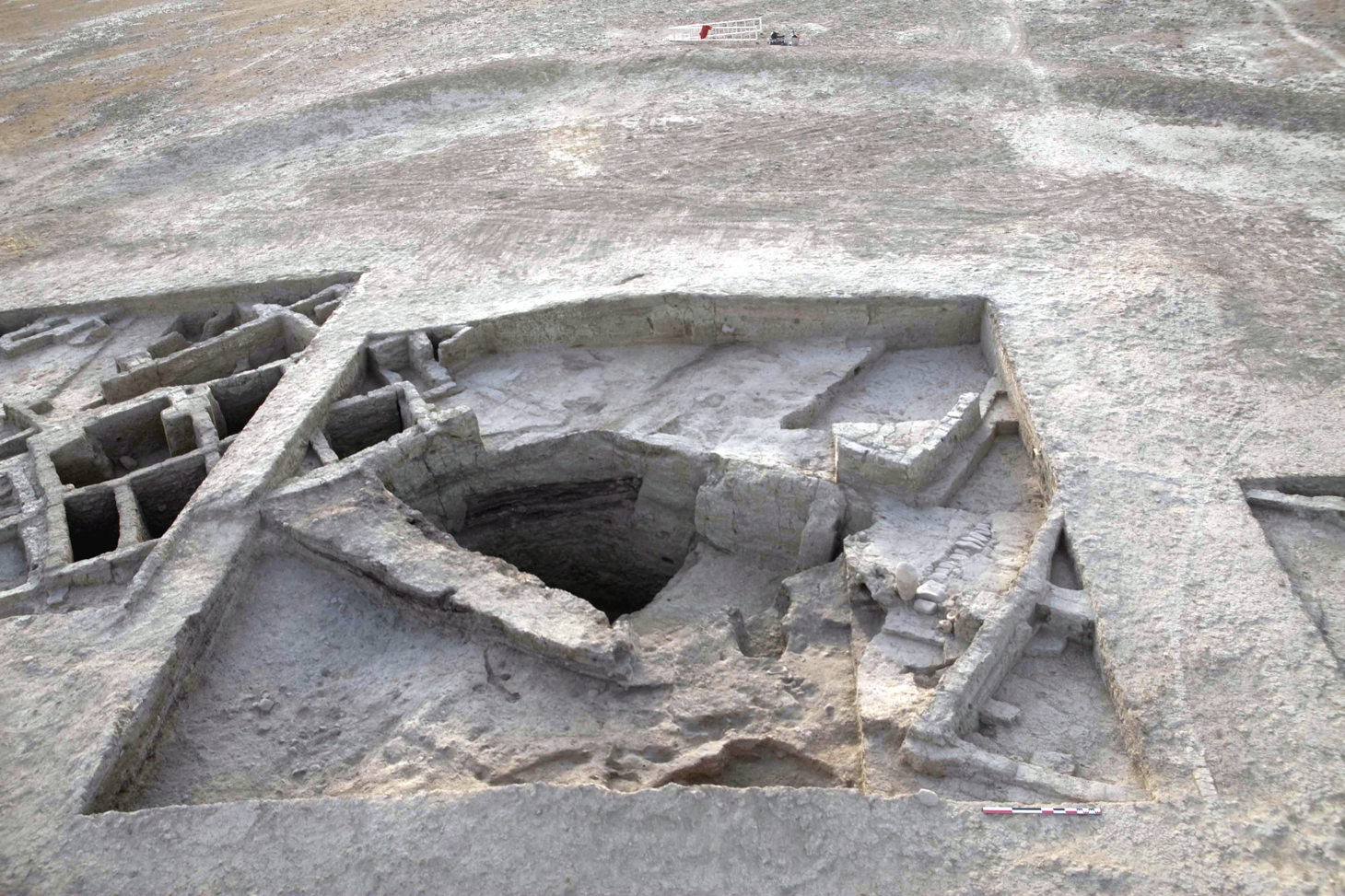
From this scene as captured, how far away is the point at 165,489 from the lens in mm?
7055

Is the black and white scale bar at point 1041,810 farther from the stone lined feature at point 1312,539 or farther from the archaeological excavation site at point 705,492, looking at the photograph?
the stone lined feature at point 1312,539

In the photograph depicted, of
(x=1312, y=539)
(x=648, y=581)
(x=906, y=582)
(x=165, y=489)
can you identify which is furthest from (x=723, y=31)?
(x=1312, y=539)

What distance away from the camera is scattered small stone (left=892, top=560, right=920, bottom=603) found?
215 inches

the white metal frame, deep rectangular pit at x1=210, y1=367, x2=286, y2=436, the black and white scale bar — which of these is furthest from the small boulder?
the white metal frame

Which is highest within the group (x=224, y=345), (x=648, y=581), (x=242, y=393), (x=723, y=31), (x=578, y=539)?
(x=723, y=31)

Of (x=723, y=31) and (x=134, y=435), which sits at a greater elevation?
(x=723, y=31)

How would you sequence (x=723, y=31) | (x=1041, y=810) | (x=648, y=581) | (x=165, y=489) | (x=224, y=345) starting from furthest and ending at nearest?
1. (x=723, y=31)
2. (x=224, y=345)
3. (x=648, y=581)
4. (x=165, y=489)
5. (x=1041, y=810)

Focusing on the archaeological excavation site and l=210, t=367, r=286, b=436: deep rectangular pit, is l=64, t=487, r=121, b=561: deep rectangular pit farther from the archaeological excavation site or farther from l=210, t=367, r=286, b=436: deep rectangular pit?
l=210, t=367, r=286, b=436: deep rectangular pit

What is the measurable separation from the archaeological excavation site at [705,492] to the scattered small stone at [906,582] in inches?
1.2

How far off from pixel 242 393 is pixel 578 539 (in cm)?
288

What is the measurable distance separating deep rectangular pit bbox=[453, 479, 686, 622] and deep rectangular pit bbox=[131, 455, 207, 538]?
1835 millimetres

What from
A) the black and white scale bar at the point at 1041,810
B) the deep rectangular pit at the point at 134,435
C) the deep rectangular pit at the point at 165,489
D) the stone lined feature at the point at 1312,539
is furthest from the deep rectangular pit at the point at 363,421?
the stone lined feature at the point at 1312,539

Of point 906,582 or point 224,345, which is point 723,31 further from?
point 906,582

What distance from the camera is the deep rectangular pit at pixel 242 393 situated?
7.96 metres
